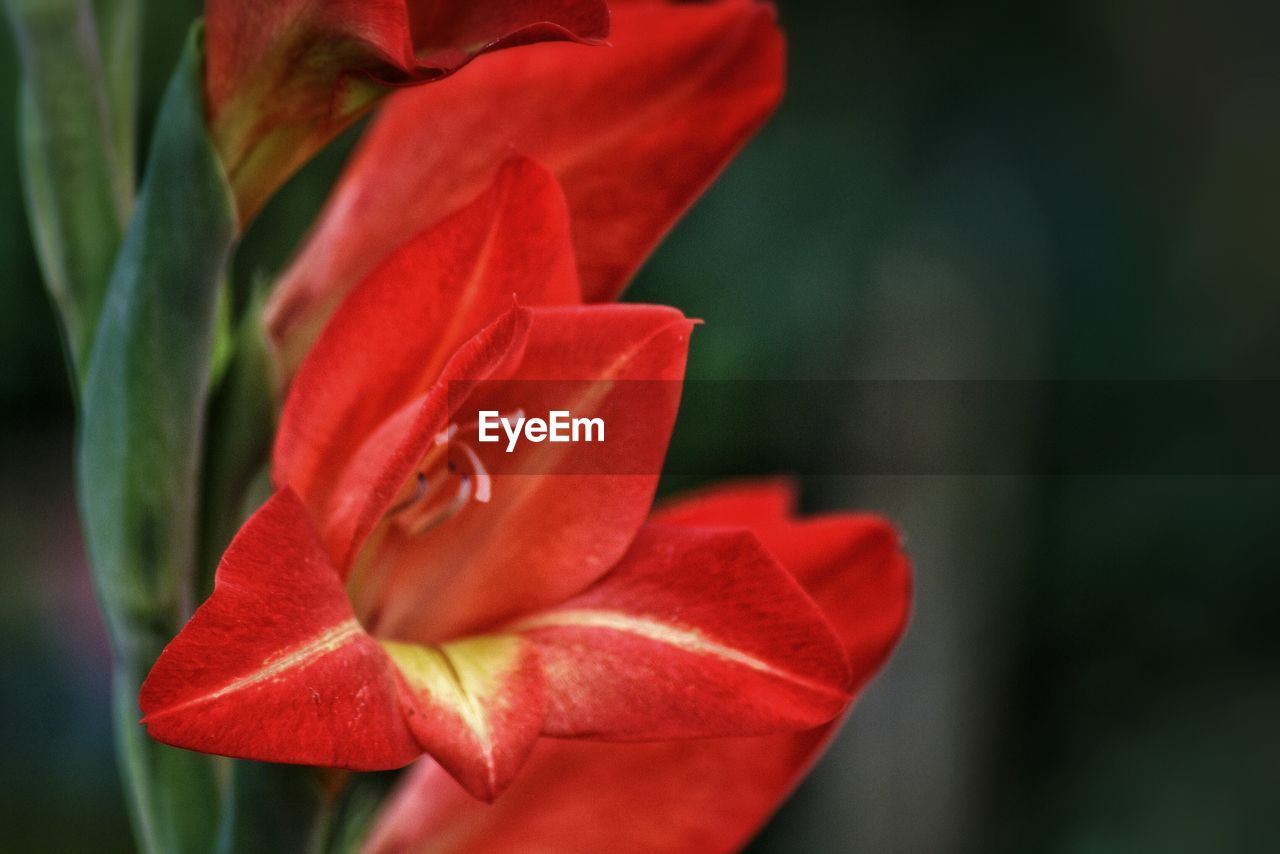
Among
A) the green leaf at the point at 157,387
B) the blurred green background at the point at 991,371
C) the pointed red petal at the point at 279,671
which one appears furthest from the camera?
the blurred green background at the point at 991,371

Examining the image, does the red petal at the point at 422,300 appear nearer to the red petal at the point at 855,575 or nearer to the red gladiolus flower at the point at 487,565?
the red gladiolus flower at the point at 487,565

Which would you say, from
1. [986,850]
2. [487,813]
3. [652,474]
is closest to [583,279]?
[652,474]

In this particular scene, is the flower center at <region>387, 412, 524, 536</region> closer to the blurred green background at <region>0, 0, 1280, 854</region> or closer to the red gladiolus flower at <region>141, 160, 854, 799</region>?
the red gladiolus flower at <region>141, 160, 854, 799</region>

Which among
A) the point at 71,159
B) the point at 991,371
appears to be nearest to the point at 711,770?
the point at 71,159

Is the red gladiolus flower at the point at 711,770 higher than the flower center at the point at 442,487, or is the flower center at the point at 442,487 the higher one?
the flower center at the point at 442,487

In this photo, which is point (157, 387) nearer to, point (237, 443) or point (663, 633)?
point (237, 443)

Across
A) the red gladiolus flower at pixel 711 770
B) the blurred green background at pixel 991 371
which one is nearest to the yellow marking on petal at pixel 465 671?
the red gladiolus flower at pixel 711 770

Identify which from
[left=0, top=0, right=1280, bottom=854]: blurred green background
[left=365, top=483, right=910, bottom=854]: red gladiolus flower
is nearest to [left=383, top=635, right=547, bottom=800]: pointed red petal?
[left=365, top=483, right=910, bottom=854]: red gladiolus flower
